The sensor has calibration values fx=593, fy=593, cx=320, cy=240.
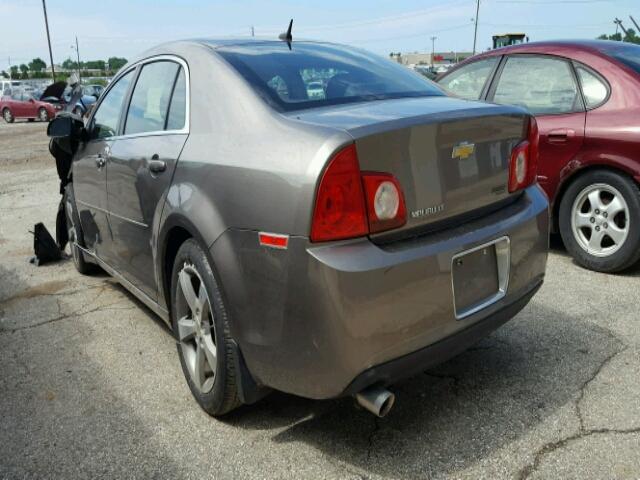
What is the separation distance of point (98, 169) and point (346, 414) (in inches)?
89.0

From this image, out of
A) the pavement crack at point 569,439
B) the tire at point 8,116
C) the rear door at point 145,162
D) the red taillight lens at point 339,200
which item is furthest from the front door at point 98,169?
the tire at point 8,116

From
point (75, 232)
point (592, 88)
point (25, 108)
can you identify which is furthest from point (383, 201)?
point (25, 108)

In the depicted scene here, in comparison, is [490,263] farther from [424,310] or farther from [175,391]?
[175,391]

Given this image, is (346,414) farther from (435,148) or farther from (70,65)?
(70,65)

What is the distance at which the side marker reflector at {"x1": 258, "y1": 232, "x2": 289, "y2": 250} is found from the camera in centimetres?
209

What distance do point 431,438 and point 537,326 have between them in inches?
54.7

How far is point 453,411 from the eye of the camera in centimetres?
268

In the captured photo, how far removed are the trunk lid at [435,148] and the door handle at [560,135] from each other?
2.16 m

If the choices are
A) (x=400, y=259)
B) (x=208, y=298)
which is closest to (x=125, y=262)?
(x=208, y=298)

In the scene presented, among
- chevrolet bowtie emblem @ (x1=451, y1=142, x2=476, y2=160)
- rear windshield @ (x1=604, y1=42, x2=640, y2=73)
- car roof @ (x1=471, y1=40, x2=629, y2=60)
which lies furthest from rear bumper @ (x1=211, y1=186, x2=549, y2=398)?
car roof @ (x1=471, y1=40, x2=629, y2=60)

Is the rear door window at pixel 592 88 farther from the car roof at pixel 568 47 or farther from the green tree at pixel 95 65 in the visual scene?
the green tree at pixel 95 65

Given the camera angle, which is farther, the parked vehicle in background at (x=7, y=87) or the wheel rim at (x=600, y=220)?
the parked vehicle in background at (x=7, y=87)

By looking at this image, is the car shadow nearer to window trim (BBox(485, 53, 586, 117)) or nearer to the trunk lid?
the trunk lid

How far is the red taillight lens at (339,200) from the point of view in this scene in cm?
204
